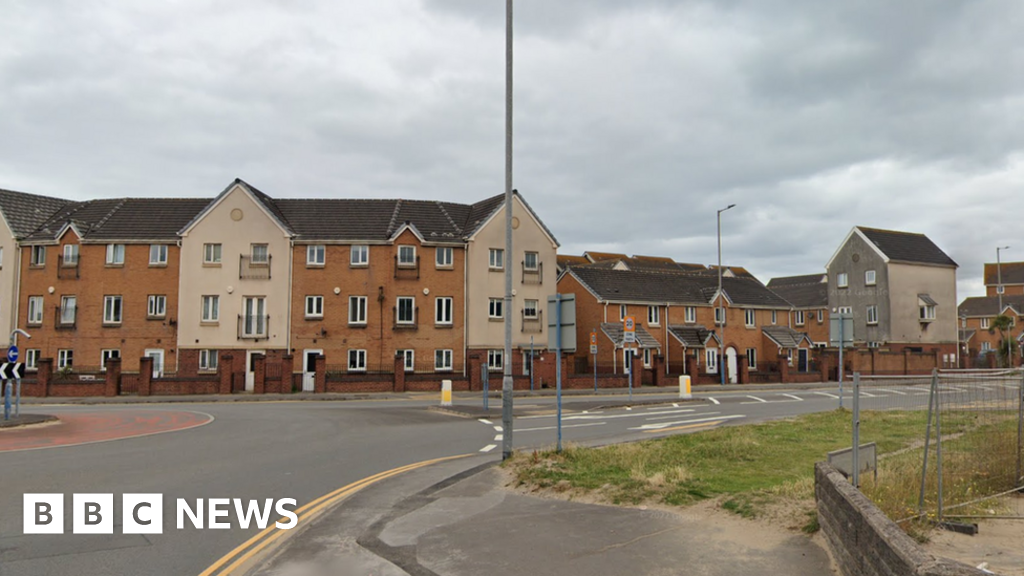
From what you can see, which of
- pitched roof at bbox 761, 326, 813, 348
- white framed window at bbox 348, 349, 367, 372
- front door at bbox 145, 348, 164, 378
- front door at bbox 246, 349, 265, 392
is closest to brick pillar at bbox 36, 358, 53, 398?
front door at bbox 145, 348, 164, 378

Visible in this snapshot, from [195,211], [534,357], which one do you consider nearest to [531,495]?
[534,357]

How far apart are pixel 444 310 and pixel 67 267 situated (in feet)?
77.5

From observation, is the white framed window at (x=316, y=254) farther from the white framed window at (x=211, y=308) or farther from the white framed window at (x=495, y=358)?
the white framed window at (x=495, y=358)

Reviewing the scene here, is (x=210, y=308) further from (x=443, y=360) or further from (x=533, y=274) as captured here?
(x=533, y=274)

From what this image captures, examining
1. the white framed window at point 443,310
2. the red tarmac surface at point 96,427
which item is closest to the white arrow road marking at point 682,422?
the red tarmac surface at point 96,427

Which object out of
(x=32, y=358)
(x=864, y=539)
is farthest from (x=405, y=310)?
(x=864, y=539)

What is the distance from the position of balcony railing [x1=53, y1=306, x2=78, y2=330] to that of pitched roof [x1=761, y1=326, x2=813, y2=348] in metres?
49.5

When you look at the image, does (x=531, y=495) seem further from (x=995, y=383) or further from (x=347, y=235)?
(x=347, y=235)

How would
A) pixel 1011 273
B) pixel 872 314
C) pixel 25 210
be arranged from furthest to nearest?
1. pixel 1011 273
2. pixel 872 314
3. pixel 25 210

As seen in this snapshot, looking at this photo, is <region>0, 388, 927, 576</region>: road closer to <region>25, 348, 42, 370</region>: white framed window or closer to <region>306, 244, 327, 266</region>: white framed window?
<region>306, 244, 327, 266</region>: white framed window

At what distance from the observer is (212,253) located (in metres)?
43.4

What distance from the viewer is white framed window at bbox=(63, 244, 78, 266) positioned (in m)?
43.7

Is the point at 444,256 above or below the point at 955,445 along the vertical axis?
above

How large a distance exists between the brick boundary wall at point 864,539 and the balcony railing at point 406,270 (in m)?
38.1
